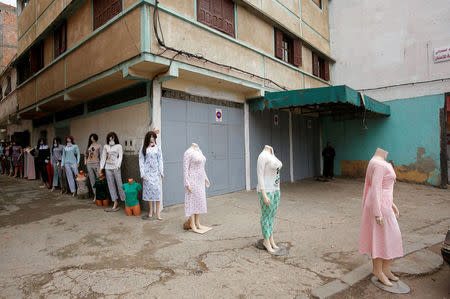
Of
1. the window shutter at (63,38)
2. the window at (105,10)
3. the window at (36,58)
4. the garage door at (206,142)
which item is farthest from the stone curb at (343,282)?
the window at (36,58)

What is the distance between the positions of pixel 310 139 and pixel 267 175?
9.79 m

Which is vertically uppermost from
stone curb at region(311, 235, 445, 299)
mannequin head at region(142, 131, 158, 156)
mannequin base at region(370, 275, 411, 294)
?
mannequin head at region(142, 131, 158, 156)

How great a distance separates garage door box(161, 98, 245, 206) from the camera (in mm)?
6668

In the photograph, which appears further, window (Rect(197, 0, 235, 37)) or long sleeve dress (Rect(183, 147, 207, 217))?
window (Rect(197, 0, 235, 37))

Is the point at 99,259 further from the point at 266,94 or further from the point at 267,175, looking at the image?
the point at 266,94

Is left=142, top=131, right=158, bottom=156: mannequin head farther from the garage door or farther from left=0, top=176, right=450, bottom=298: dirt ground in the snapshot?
left=0, top=176, right=450, bottom=298: dirt ground

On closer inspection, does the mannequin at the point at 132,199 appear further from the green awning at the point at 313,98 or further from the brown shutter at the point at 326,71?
the brown shutter at the point at 326,71

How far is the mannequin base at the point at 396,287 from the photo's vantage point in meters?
2.95

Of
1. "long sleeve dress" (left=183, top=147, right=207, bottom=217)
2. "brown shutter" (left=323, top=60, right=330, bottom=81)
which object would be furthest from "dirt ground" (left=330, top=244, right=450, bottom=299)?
"brown shutter" (left=323, top=60, right=330, bottom=81)

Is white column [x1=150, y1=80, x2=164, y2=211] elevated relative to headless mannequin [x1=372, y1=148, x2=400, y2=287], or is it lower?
elevated

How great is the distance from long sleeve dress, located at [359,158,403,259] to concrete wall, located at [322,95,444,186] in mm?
9965

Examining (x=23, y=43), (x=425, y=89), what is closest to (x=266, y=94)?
(x=425, y=89)

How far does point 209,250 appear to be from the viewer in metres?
4.10

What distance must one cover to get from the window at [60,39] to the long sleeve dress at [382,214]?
9.83 metres
